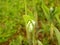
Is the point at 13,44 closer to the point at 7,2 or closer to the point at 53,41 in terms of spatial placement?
the point at 53,41

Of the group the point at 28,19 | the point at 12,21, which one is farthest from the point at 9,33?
the point at 28,19

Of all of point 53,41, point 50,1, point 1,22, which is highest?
point 50,1

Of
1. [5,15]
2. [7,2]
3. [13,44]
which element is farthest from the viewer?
[7,2]

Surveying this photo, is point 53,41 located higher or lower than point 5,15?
lower

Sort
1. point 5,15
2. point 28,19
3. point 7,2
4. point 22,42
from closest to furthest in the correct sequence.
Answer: point 28,19
point 22,42
point 5,15
point 7,2

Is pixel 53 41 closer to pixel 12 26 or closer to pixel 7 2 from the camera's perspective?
pixel 12 26

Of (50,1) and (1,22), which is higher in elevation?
(50,1)

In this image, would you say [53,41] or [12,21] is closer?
[53,41]

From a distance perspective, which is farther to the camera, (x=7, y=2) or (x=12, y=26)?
(x=7, y=2)

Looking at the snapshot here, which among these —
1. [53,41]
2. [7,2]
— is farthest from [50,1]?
[53,41]
